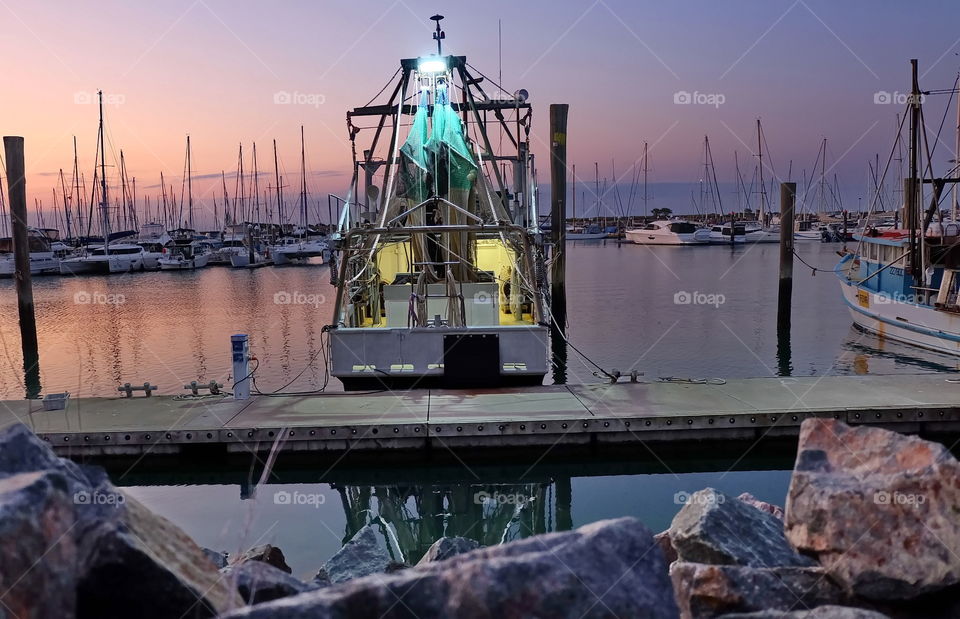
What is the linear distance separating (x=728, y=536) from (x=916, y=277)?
20.6 meters

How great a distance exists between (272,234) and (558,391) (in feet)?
262

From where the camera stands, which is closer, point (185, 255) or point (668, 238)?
point (185, 255)

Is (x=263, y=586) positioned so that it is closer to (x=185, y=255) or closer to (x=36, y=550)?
(x=36, y=550)

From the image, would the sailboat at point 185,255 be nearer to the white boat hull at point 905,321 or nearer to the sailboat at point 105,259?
the sailboat at point 105,259

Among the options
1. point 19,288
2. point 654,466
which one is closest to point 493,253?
point 654,466

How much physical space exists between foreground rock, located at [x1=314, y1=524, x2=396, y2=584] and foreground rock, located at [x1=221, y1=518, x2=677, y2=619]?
3.33 meters

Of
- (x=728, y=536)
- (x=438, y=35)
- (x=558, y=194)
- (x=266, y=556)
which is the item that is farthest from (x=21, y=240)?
(x=728, y=536)

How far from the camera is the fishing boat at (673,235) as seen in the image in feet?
312

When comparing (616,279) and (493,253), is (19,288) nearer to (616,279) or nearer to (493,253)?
(493,253)

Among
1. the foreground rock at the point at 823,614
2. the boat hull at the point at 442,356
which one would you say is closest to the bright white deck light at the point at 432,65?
the boat hull at the point at 442,356

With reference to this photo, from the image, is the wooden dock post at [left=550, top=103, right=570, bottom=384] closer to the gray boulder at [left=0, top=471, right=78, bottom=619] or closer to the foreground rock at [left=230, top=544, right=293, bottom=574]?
the foreground rock at [left=230, top=544, right=293, bottom=574]

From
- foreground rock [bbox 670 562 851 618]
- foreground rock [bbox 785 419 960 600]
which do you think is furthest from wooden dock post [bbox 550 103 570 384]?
foreground rock [bbox 670 562 851 618]

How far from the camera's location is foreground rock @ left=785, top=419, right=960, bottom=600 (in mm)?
3932

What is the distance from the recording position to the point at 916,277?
21.8 metres
